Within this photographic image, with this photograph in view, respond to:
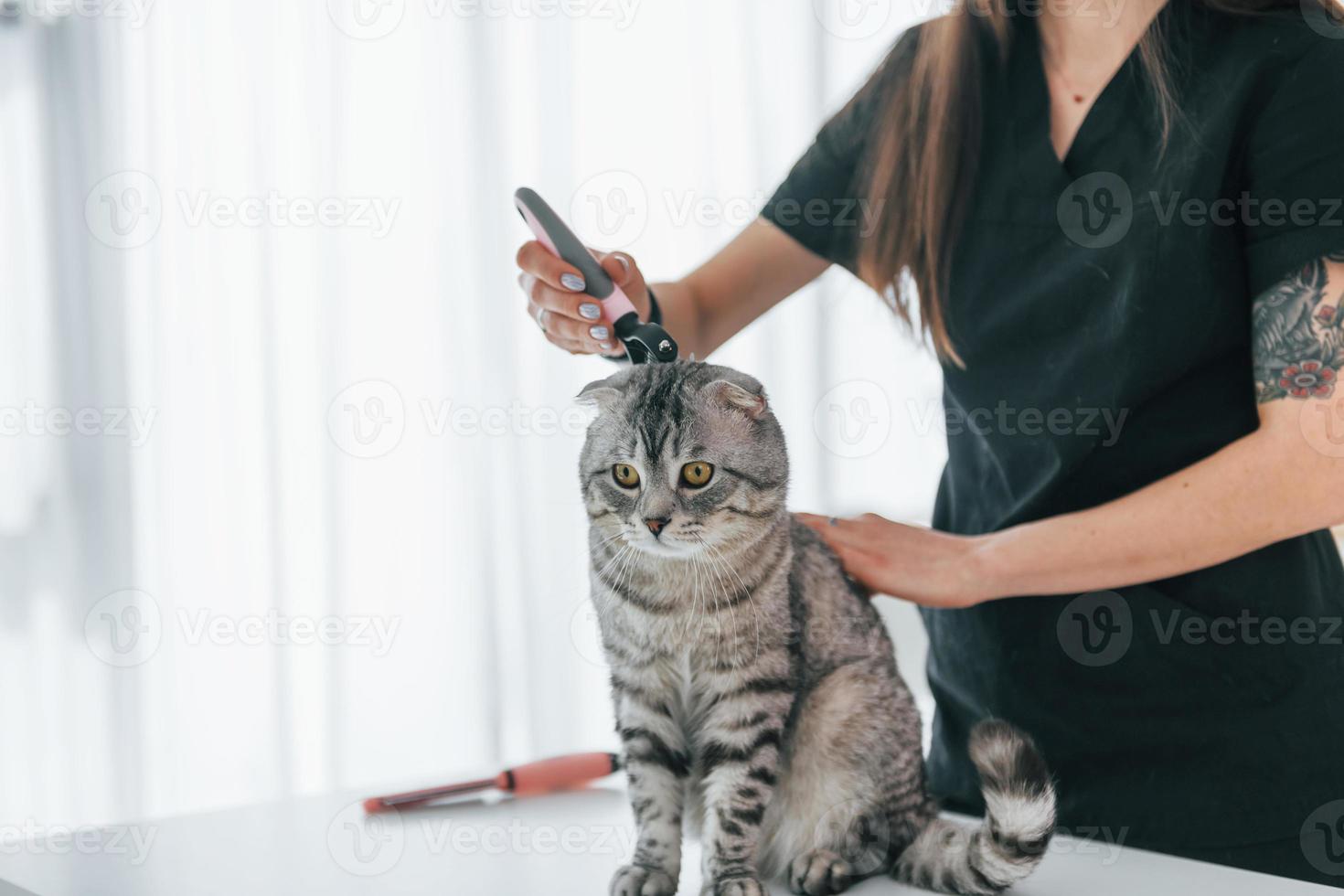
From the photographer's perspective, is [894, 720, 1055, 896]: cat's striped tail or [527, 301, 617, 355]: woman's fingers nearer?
[894, 720, 1055, 896]: cat's striped tail

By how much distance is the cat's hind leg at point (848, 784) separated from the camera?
92cm

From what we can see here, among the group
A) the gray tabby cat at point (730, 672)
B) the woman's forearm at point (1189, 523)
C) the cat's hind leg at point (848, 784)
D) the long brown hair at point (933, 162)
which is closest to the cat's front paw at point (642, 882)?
the gray tabby cat at point (730, 672)

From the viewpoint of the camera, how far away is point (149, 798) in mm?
2035

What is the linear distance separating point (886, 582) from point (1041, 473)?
0.79ft

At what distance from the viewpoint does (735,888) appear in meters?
0.82

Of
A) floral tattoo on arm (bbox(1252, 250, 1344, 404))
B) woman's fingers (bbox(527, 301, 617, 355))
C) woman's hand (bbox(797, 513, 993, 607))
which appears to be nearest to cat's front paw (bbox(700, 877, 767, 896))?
woman's hand (bbox(797, 513, 993, 607))

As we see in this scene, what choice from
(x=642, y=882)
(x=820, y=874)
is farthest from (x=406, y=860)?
(x=820, y=874)

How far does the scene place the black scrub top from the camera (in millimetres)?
1093

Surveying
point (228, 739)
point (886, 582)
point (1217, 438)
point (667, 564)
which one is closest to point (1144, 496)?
point (1217, 438)

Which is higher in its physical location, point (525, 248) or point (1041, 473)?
point (525, 248)

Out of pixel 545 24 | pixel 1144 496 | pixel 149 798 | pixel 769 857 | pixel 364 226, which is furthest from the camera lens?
pixel 545 24

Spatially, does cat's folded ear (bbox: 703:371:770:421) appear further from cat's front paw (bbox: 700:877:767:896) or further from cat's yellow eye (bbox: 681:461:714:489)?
cat's front paw (bbox: 700:877:767:896)

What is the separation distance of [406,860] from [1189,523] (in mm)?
779

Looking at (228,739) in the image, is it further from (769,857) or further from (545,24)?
(545,24)
